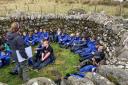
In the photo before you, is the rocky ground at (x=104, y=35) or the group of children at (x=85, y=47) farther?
the group of children at (x=85, y=47)

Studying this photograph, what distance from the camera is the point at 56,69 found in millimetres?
16188

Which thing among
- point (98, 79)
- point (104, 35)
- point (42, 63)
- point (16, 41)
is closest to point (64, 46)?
point (104, 35)

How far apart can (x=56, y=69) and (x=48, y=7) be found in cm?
1310

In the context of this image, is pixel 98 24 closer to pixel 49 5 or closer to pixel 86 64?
pixel 86 64

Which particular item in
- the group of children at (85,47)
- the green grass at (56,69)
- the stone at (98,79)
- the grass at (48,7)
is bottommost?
the green grass at (56,69)

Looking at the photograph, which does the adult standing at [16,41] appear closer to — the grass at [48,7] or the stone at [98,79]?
the stone at [98,79]

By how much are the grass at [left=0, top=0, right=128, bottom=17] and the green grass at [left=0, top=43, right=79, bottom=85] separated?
23.3ft

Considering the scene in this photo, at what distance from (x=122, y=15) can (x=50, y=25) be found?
16.3 feet

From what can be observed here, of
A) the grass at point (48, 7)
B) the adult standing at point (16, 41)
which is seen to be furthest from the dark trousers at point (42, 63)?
the grass at point (48, 7)

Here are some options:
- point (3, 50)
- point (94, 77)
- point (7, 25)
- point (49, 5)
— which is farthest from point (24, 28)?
point (94, 77)

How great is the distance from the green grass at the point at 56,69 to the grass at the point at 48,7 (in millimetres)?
7090

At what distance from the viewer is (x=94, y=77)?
37.3ft

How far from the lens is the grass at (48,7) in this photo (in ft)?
85.8

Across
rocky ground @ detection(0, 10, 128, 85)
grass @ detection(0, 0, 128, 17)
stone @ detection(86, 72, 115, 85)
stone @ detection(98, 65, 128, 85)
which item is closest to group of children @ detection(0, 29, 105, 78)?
rocky ground @ detection(0, 10, 128, 85)
